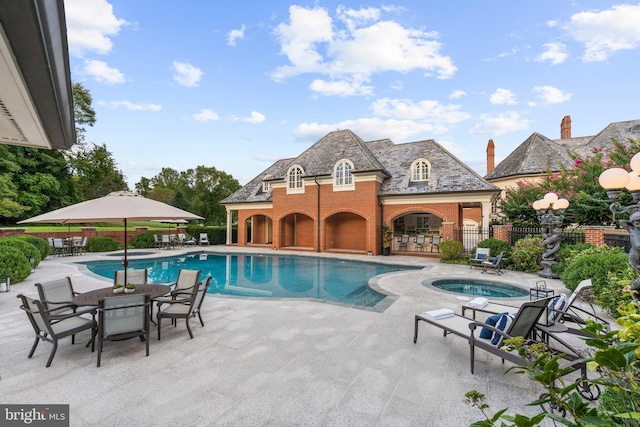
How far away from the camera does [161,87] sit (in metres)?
14.6

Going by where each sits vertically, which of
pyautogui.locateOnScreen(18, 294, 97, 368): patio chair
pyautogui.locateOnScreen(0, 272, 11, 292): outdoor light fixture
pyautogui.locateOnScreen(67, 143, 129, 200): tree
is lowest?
pyautogui.locateOnScreen(0, 272, 11, 292): outdoor light fixture

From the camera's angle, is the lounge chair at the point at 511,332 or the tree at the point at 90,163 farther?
the tree at the point at 90,163

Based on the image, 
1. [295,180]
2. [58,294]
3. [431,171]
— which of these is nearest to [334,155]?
A: [295,180]

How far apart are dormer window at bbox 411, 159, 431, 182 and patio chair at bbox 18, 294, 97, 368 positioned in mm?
16594

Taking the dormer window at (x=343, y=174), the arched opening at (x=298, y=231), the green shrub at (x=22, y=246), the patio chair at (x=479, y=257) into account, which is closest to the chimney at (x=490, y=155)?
the dormer window at (x=343, y=174)

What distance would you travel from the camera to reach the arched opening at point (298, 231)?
21703 millimetres

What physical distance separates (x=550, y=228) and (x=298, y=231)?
1564 cm

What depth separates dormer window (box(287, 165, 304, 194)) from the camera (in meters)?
19.8

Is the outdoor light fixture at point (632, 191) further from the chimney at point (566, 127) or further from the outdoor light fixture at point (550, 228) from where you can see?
the chimney at point (566, 127)

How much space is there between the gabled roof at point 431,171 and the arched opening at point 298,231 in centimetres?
660

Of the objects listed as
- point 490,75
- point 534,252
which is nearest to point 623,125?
point 490,75

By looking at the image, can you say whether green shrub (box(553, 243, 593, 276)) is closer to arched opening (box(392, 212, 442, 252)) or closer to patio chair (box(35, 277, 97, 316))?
arched opening (box(392, 212, 442, 252))

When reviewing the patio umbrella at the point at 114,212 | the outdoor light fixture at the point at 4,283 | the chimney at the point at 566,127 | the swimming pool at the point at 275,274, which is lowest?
the swimming pool at the point at 275,274

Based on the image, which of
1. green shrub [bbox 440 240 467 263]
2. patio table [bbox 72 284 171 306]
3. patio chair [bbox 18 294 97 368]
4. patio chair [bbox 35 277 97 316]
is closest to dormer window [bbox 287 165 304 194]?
green shrub [bbox 440 240 467 263]
